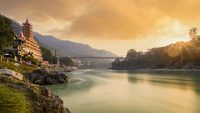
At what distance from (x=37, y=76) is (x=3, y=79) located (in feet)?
183

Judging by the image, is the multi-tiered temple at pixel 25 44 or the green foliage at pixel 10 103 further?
the multi-tiered temple at pixel 25 44

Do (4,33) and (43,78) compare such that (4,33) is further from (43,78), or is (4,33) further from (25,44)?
(25,44)

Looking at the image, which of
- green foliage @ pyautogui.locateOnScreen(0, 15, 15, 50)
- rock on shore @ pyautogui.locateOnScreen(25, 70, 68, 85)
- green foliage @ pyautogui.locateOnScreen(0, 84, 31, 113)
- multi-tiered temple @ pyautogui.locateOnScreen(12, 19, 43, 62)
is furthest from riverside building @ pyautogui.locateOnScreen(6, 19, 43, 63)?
green foliage @ pyautogui.locateOnScreen(0, 84, 31, 113)

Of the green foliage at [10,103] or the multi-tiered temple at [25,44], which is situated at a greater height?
the multi-tiered temple at [25,44]

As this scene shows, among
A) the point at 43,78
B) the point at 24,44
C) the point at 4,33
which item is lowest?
the point at 43,78

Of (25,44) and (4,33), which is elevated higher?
(25,44)

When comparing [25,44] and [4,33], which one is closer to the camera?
[4,33]

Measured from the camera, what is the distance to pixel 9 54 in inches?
4050

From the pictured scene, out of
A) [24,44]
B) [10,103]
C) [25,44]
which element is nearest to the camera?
[10,103]

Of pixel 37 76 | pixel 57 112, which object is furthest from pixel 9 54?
pixel 57 112

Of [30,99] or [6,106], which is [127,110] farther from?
[6,106]

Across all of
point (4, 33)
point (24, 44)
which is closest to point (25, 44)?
point (24, 44)

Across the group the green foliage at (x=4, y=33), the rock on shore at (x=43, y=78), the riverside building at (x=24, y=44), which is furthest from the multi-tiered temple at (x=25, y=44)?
the green foliage at (x=4, y=33)

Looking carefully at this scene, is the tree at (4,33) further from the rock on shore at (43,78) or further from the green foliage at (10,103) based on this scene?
the green foliage at (10,103)
